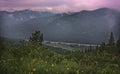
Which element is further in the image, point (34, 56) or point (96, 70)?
point (34, 56)

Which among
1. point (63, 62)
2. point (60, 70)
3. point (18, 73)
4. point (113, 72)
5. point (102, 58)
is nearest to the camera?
Result: point (18, 73)

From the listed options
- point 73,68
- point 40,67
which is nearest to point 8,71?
point 40,67

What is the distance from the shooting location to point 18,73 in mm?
8273

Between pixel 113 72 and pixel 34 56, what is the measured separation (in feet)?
11.1

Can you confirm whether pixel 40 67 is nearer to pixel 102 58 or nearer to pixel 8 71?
pixel 8 71

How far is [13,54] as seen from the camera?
11023 mm

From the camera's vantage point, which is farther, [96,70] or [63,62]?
[63,62]

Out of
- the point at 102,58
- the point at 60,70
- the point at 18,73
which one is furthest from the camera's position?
the point at 102,58

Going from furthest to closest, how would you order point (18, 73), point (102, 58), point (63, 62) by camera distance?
point (102, 58), point (63, 62), point (18, 73)

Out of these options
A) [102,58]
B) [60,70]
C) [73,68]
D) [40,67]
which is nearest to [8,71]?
[40,67]

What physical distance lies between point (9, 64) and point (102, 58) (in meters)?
6.76

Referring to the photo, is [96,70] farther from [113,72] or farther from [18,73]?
[18,73]

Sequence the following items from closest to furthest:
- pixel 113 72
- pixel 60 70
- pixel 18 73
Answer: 1. pixel 18 73
2. pixel 60 70
3. pixel 113 72

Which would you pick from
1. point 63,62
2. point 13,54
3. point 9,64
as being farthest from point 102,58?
point 9,64
